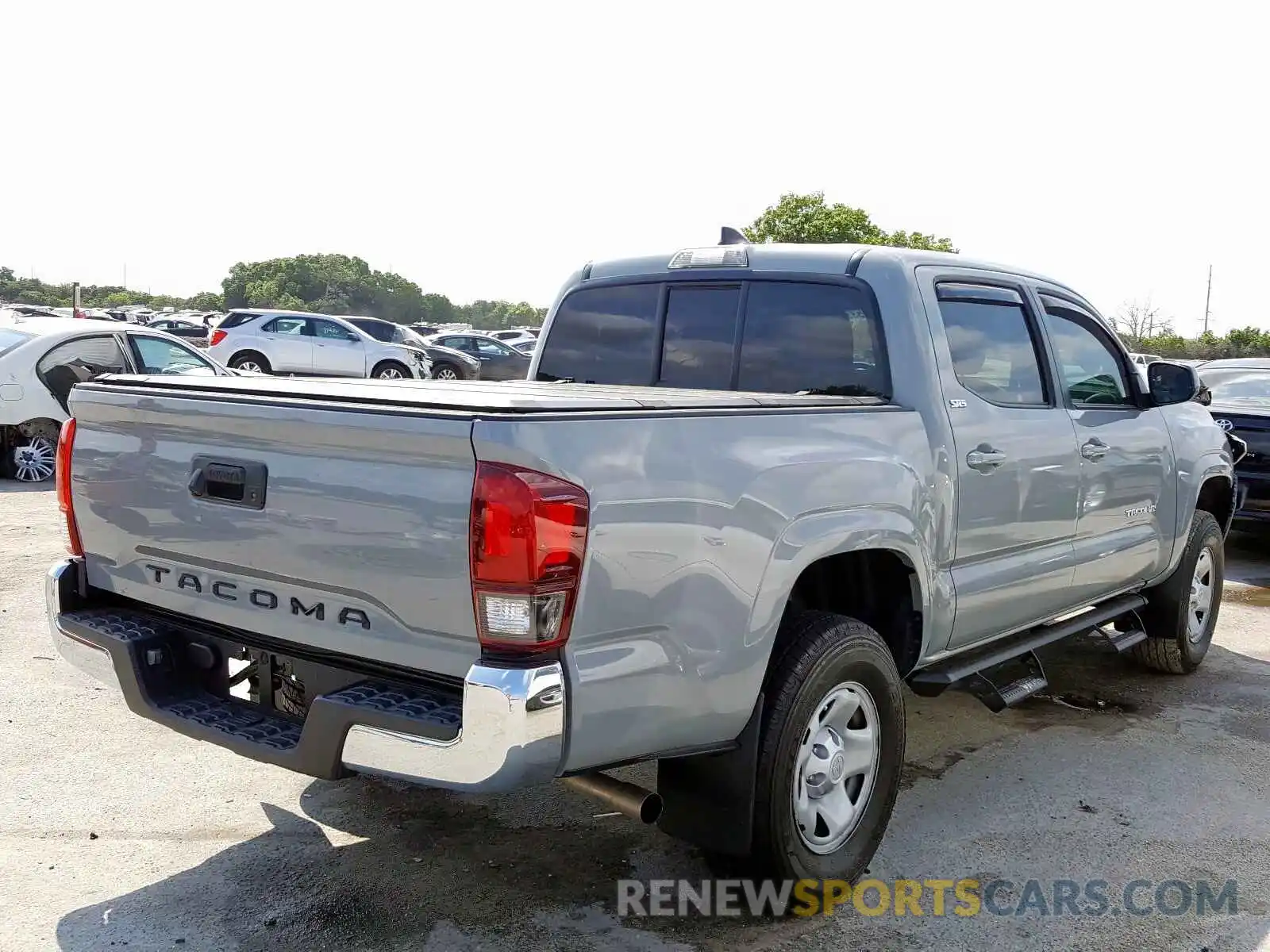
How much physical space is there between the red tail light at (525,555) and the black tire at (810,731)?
34.2 inches

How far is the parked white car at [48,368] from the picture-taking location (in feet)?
35.3

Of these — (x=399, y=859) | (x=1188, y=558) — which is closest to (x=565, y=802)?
(x=399, y=859)

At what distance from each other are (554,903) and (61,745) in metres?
2.32

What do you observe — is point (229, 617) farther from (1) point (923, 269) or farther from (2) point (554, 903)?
(1) point (923, 269)

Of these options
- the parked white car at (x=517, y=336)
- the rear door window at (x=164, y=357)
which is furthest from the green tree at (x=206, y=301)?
the rear door window at (x=164, y=357)

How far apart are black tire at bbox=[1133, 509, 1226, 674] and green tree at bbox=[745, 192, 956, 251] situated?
2507 centimetres

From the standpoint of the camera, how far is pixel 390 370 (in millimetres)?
23625

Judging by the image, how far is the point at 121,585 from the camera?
3.49 metres

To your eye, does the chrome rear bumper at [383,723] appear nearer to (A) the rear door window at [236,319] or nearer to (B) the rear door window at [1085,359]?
(B) the rear door window at [1085,359]

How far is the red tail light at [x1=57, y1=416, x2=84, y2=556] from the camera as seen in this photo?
11.7 feet

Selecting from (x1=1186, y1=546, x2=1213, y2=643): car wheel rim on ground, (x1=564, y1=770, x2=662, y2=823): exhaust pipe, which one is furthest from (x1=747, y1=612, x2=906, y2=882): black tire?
(x1=1186, y1=546, x2=1213, y2=643): car wheel rim on ground

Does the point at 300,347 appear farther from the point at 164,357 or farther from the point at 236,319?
the point at 164,357

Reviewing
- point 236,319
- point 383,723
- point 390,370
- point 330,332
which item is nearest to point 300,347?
point 330,332

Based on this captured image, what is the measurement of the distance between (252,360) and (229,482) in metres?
20.8
